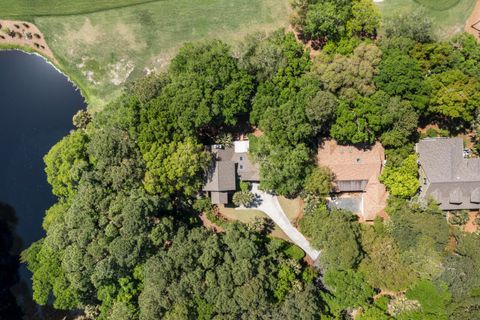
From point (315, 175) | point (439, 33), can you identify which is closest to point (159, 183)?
point (315, 175)

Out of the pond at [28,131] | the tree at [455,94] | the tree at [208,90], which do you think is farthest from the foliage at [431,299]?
the pond at [28,131]

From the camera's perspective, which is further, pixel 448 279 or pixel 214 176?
pixel 214 176

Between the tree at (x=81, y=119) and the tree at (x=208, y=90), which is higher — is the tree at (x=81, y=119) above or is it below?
below

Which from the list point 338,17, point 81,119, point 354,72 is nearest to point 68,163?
point 81,119

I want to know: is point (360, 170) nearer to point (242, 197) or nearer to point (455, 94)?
point (455, 94)

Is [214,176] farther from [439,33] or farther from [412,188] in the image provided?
[439,33]

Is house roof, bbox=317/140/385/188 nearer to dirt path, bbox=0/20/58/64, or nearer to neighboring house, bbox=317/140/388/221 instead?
neighboring house, bbox=317/140/388/221

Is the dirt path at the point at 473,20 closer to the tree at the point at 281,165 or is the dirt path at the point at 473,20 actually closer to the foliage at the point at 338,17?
the foliage at the point at 338,17

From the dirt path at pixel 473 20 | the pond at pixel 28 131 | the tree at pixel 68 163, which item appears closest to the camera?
the tree at pixel 68 163
